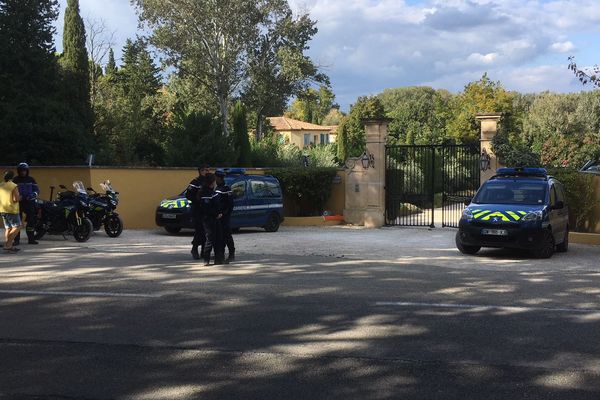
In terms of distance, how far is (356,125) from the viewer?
197 feet

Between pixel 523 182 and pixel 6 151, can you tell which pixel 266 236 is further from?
pixel 6 151

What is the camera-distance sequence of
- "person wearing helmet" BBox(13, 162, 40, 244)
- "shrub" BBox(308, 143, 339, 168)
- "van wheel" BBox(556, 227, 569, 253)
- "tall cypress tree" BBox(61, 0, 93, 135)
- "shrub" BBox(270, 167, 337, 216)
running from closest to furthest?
"person wearing helmet" BBox(13, 162, 40, 244) → "van wheel" BBox(556, 227, 569, 253) → "shrub" BBox(270, 167, 337, 216) → "tall cypress tree" BBox(61, 0, 93, 135) → "shrub" BBox(308, 143, 339, 168)

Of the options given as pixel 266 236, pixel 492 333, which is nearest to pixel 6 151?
pixel 266 236

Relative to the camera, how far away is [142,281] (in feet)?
32.7

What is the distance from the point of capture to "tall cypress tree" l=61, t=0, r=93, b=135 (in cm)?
3000

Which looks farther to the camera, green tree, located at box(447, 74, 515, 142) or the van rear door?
green tree, located at box(447, 74, 515, 142)

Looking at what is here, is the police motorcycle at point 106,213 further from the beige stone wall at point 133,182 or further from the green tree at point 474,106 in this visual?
the green tree at point 474,106

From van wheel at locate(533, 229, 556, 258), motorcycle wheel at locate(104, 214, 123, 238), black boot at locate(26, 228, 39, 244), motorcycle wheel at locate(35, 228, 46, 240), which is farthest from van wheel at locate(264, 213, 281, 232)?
van wheel at locate(533, 229, 556, 258)

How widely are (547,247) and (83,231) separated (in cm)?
1036

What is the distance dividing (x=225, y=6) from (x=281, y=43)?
5.30m

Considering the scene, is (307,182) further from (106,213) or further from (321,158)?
(321,158)

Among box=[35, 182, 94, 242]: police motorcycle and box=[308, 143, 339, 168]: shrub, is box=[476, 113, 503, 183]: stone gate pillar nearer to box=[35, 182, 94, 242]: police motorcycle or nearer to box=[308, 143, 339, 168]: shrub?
box=[35, 182, 94, 242]: police motorcycle

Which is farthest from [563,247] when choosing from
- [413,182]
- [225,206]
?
[413,182]

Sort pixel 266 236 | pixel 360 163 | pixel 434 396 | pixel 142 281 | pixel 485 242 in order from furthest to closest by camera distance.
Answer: pixel 360 163
pixel 266 236
pixel 485 242
pixel 142 281
pixel 434 396
